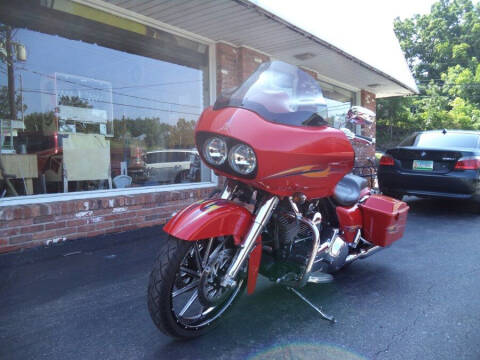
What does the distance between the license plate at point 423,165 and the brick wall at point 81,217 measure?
11.9 feet

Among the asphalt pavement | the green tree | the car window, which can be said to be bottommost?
the asphalt pavement

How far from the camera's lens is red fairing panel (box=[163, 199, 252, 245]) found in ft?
5.74

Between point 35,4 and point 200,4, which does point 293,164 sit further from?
point 35,4

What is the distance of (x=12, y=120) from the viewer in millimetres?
3949

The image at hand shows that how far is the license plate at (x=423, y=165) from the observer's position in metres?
5.34

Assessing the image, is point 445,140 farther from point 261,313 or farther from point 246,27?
point 261,313

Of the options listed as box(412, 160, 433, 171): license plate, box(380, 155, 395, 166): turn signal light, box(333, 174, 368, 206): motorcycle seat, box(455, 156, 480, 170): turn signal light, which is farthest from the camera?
box(380, 155, 395, 166): turn signal light

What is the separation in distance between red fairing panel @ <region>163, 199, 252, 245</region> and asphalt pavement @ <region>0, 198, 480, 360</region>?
2.33ft

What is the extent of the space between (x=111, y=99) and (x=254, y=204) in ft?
11.9

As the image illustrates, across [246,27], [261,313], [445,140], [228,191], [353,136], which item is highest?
[246,27]

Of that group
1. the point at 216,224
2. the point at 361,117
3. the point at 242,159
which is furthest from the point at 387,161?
the point at 216,224

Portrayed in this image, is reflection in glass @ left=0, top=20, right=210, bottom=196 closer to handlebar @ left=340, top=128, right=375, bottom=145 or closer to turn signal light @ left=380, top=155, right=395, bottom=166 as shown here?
turn signal light @ left=380, top=155, right=395, bottom=166

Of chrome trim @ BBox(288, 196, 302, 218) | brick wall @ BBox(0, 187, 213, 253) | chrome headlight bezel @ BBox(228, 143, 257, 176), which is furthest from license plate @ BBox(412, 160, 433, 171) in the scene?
chrome headlight bezel @ BBox(228, 143, 257, 176)

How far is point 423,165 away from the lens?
212 inches
